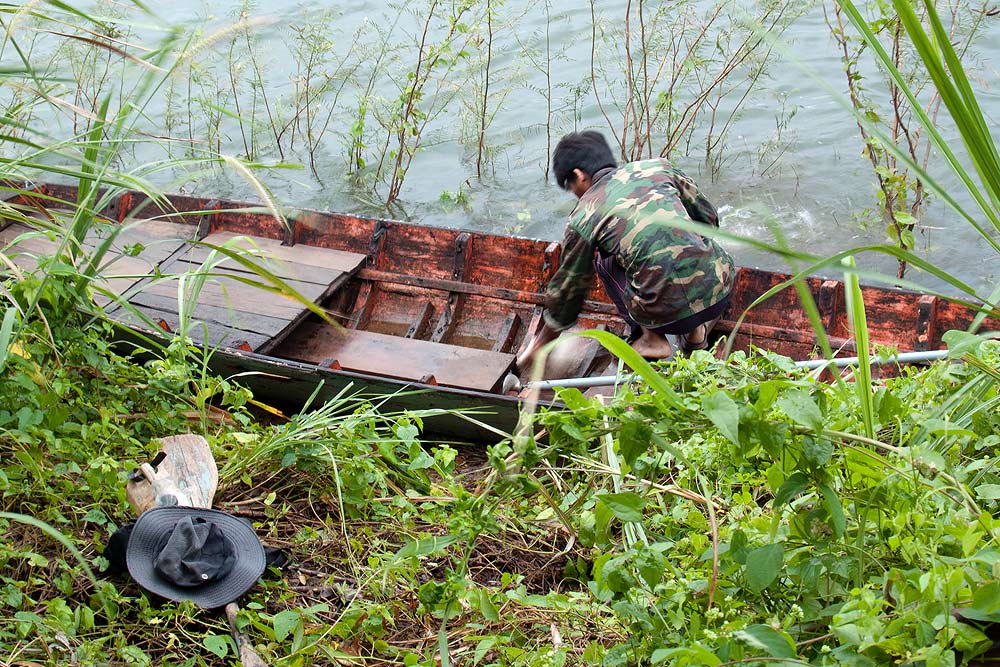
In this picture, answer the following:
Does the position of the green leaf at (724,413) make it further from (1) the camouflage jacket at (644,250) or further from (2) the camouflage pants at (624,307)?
(2) the camouflage pants at (624,307)

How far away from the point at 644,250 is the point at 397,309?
6.68 feet

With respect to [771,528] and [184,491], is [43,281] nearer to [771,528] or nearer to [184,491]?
[184,491]

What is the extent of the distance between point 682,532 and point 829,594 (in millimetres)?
531

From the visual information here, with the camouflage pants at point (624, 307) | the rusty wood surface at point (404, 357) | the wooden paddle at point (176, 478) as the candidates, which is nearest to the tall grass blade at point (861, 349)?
the wooden paddle at point (176, 478)

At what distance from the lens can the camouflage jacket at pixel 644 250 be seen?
4.83 metres

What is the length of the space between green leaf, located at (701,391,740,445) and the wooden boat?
2.90 meters

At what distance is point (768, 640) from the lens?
1.60m

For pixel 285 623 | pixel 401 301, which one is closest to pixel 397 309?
pixel 401 301

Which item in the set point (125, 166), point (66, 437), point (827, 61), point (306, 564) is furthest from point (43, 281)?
point (827, 61)

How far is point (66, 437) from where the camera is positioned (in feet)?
10.2

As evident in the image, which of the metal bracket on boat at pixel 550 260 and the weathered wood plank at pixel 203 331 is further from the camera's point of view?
the metal bracket on boat at pixel 550 260

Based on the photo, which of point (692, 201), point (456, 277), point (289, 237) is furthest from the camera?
point (289, 237)

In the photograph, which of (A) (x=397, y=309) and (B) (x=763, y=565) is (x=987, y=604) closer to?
(B) (x=763, y=565)

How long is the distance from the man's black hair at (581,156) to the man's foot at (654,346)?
916 mm
